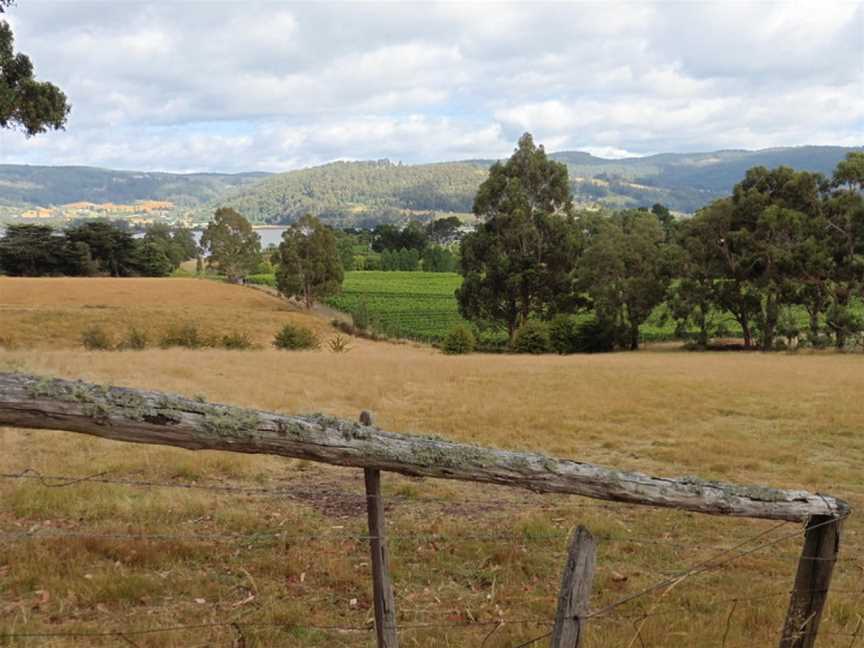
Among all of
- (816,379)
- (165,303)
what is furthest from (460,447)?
(165,303)

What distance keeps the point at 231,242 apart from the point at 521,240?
5529cm

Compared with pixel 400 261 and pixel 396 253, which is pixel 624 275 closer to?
pixel 400 261

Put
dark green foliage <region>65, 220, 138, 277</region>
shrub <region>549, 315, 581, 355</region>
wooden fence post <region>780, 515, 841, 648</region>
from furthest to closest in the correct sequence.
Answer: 1. dark green foliage <region>65, 220, 138, 277</region>
2. shrub <region>549, 315, 581, 355</region>
3. wooden fence post <region>780, 515, 841, 648</region>

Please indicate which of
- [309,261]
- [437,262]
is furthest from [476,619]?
[437,262]

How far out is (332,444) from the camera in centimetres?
307

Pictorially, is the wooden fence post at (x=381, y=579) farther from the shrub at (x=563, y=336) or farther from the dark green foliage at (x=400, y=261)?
the dark green foliage at (x=400, y=261)

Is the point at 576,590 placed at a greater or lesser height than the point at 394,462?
lesser

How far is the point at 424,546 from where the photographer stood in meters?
7.00

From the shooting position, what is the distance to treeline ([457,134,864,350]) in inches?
1676

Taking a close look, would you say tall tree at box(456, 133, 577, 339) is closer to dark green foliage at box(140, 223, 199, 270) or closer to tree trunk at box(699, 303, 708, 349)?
tree trunk at box(699, 303, 708, 349)

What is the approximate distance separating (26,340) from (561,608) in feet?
143

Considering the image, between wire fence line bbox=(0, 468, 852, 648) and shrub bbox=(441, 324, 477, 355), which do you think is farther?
shrub bbox=(441, 324, 477, 355)

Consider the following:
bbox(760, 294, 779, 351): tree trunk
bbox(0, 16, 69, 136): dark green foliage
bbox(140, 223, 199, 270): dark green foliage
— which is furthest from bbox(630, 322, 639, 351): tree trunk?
bbox(140, 223, 199, 270): dark green foliage

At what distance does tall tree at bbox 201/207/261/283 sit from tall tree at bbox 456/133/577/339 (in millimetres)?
50505
